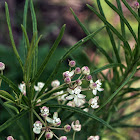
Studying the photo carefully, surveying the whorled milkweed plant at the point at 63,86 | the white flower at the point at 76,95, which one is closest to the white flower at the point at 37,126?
the whorled milkweed plant at the point at 63,86

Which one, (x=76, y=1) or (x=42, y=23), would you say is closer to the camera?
(x=42, y=23)

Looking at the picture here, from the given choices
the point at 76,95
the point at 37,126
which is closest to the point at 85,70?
the point at 76,95

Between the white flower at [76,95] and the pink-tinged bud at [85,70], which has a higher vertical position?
the pink-tinged bud at [85,70]

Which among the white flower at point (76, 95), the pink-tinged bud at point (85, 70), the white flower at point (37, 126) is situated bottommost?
the white flower at point (37, 126)

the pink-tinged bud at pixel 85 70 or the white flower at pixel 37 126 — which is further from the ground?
the pink-tinged bud at pixel 85 70

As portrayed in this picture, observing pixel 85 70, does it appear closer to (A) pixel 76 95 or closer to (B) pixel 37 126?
(A) pixel 76 95

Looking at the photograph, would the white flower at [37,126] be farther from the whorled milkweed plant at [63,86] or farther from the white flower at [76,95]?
the white flower at [76,95]

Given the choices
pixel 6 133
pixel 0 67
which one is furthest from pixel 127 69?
pixel 6 133

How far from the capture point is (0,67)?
765 mm

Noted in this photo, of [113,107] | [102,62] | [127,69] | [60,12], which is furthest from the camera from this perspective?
[60,12]

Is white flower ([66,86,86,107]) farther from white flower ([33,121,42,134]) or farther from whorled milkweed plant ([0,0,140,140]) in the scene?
→ white flower ([33,121,42,134])

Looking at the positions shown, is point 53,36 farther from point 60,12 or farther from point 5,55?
point 5,55

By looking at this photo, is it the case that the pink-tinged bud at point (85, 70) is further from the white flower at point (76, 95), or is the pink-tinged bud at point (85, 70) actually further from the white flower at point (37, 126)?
the white flower at point (37, 126)

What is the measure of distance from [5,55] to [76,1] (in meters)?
1.72
